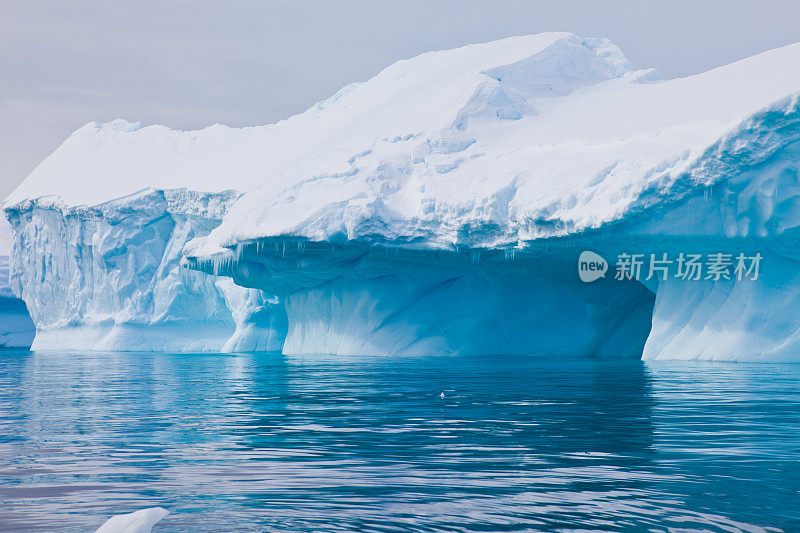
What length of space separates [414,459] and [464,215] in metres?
15.2

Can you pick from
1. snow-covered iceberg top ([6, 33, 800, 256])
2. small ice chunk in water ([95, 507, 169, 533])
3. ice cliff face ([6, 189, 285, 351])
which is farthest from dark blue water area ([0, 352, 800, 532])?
ice cliff face ([6, 189, 285, 351])

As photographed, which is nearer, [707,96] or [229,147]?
[707,96]

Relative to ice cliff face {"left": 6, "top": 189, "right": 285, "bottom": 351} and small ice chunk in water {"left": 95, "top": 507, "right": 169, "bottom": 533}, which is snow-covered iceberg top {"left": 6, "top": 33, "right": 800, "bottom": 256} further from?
small ice chunk in water {"left": 95, "top": 507, "right": 169, "bottom": 533}

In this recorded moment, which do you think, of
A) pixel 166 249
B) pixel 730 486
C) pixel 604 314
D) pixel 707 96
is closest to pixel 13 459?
pixel 730 486

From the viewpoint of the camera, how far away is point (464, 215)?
68.9 ft

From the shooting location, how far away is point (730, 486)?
5008 millimetres

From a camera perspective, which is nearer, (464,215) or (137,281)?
(464,215)

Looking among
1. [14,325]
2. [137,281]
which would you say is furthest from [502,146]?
[14,325]

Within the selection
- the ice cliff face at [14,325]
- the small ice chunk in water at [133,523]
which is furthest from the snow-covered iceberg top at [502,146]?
the ice cliff face at [14,325]

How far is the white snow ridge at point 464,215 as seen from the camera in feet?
58.3

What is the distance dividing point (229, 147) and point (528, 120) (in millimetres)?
15716

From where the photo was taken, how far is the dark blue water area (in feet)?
14.4

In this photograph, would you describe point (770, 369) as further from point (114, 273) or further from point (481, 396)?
point (114, 273)

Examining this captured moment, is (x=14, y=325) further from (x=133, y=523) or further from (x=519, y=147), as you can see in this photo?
(x=133, y=523)
